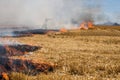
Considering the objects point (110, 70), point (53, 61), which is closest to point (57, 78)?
point (110, 70)

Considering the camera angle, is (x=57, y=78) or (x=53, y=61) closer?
(x=57, y=78)

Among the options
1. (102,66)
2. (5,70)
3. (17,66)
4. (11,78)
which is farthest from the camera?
(102,66)

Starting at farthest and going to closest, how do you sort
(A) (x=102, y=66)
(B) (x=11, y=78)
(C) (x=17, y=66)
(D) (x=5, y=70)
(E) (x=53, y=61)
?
(E) (x=53, y=61)
(A) (x=102, y=66)
(C) (x=17, y=66)
(D) (x=5, y=70)
(B) (x=11, y=78)

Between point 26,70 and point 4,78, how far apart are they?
3.17 meters

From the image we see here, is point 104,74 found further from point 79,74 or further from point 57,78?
point 57,78

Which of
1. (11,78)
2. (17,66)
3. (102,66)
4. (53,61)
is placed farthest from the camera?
(53,61)

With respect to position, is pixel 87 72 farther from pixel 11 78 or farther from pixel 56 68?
pixel 11 78

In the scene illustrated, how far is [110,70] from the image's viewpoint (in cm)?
2475

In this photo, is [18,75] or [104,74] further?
[104,74]

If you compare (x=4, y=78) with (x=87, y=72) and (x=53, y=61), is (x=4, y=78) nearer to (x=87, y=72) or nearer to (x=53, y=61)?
(x=87, y=72)

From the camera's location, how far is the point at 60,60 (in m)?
29.8

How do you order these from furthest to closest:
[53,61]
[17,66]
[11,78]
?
[53,61]
[17,66]
[11,78]

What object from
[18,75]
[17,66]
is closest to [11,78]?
[18,75]

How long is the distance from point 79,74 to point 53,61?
19.2 ft
